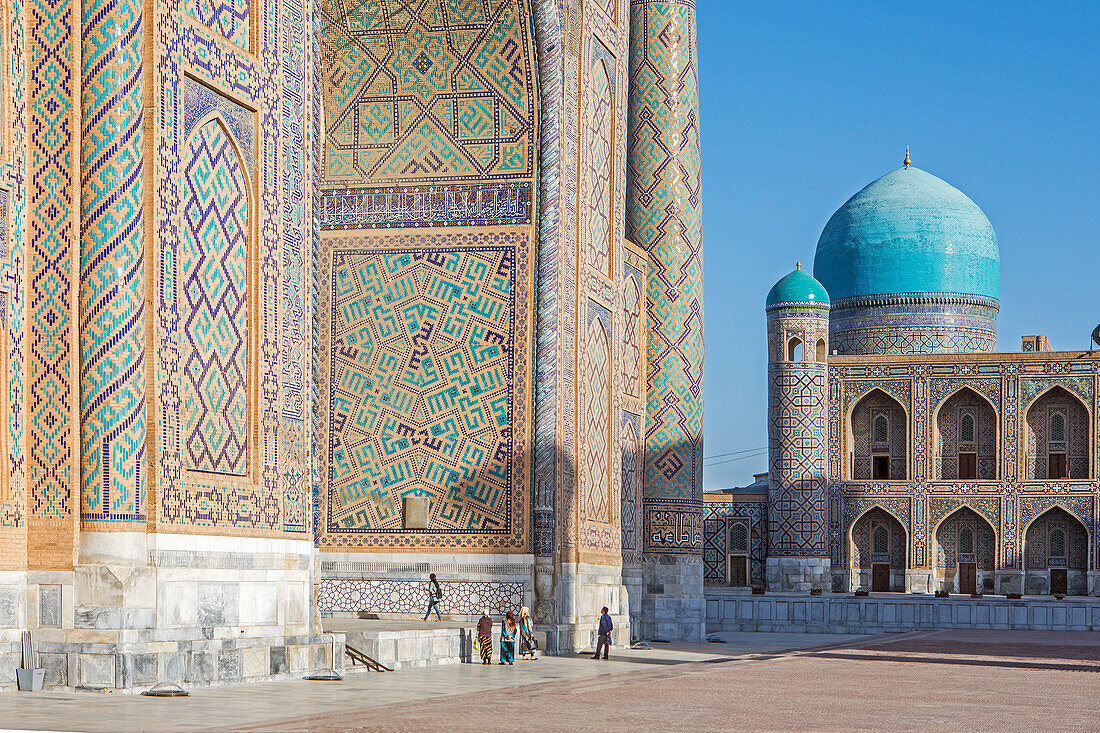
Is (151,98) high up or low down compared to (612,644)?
up

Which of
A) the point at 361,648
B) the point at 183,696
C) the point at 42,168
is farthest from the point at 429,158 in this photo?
the point at 183,696

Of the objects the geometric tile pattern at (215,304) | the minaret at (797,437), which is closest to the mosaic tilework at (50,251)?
the geometric tile pattern at (215,304)

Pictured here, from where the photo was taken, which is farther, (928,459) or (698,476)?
(928,459)

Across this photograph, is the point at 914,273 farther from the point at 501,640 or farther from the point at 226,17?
the point at 226,17

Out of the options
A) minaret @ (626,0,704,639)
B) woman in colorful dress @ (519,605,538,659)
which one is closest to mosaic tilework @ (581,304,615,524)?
woman in colorful dress @ (519,605,538,659)

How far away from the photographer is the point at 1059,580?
101ft

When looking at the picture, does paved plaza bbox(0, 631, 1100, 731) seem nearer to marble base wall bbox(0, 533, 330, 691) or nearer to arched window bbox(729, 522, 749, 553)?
marble base wall bbox(0, 533, 330, 691)

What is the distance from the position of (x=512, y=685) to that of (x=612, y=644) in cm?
588

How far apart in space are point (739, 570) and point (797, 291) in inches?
234

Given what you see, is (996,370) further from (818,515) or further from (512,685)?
(512,685)

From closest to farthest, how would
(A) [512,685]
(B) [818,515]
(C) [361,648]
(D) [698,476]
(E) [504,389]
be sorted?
(A) [512,685] → (C) [361,648] → (E) [504,389] → (D) [698,476] → (B) [818,515]

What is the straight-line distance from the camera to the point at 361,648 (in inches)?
436

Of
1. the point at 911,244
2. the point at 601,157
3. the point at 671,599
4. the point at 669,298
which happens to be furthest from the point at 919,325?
the point at 601,157

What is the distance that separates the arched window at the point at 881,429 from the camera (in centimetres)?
3278
